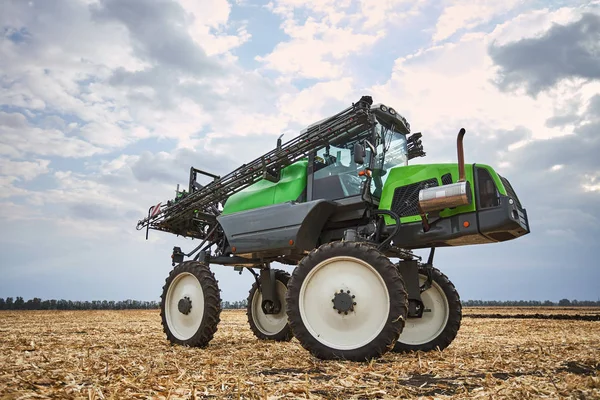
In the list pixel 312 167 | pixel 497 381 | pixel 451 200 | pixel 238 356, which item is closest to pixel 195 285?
pixel 238 356

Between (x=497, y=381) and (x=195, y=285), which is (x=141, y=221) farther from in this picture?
(x=497, y=381)

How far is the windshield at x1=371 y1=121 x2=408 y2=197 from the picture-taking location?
797cm

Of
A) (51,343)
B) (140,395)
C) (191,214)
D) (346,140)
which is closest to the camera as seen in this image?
(140,395)

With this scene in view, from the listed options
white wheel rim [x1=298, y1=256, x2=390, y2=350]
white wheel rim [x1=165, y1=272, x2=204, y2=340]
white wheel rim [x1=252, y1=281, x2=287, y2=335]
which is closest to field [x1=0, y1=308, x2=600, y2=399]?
white wheel rim [x1=298, y1=256, x2=390, y2=350]

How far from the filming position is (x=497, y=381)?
4387mm

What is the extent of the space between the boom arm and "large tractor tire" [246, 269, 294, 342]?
6.66 ft

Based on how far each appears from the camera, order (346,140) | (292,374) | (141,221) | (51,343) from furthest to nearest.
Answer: (141,221) < (51,343) < (346,140) < (292,374)

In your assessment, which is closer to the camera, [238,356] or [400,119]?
[238,356]

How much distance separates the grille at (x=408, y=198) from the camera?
709 cm

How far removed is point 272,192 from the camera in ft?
29.5

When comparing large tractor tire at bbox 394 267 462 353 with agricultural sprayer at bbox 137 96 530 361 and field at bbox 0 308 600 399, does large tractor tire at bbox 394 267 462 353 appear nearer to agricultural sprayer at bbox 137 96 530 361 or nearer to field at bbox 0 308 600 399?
agricultural sprayer at bbox 137 96 530 361

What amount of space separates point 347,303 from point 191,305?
412 cm

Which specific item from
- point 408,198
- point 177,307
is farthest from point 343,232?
point 177,307

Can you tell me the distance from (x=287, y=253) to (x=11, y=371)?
469 centimetres
